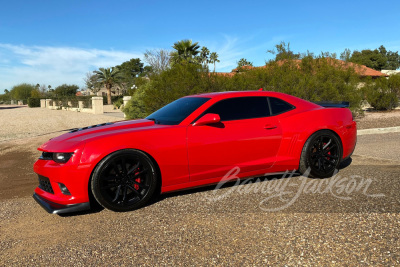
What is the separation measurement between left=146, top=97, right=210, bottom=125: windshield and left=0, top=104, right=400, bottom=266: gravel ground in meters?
1.08

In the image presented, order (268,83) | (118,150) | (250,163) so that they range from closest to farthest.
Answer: (118,150) < (250,163) < (268,83)

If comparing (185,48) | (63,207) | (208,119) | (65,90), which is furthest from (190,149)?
(65,90)

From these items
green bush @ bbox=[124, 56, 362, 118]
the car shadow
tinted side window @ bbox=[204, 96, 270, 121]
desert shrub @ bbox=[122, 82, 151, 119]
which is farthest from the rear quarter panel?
desert shrub @ bbox=[122, 82, 151, 119]

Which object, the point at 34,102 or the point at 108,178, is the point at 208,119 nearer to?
the point at 108,178

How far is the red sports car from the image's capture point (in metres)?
3.70

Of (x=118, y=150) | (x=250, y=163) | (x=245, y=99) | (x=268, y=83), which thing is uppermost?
(x=268, y=83)

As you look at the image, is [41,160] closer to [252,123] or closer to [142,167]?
[142,167]

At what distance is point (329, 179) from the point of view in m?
5.03

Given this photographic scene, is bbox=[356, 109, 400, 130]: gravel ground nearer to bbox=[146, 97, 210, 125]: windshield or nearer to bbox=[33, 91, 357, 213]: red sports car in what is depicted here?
bbox=[33, 91, 357, 213]: red sports car

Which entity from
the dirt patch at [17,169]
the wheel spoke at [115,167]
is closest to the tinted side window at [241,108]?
the wheel spoke at [115,167]

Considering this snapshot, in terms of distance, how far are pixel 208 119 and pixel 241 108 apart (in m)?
0.75

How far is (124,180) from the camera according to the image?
151 inches

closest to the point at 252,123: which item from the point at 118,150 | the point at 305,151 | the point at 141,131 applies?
the point at 305,151

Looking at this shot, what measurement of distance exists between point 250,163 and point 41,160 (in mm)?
2755
